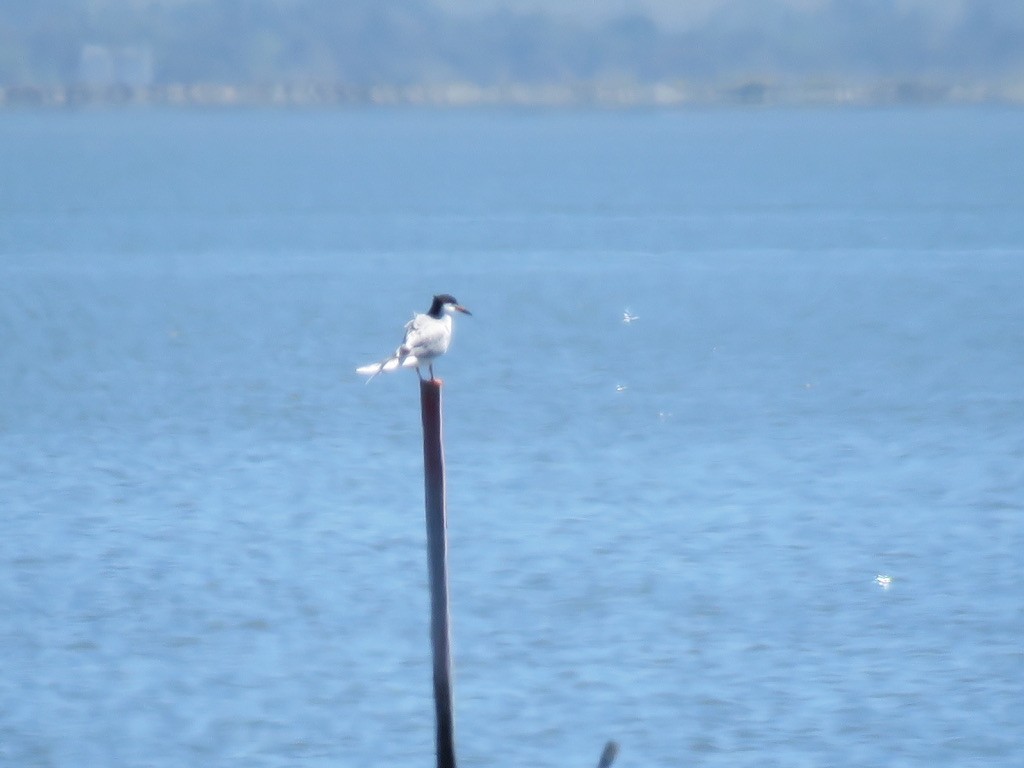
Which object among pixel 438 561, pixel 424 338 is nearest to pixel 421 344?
pixel 424 338

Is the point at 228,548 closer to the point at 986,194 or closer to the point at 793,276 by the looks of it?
the point at 793,276

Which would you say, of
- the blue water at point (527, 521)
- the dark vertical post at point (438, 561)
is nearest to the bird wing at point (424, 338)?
the dark vertical post at point (438, 561)

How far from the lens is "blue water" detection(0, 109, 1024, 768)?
11.6 metres

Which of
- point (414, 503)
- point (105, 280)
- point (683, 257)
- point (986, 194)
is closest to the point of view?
point (414, 503)

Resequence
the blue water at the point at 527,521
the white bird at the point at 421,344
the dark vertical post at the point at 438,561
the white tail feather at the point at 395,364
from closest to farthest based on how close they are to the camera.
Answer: the dark vertical post at the point at 438,561 < the white tail feather at the point at 395,364 < the white bird at the point at 421,344 < the blue water at the point at 527,521

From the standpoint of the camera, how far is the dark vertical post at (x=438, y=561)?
899 cm

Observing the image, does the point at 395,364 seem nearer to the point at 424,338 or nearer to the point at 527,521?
the point at 424,338

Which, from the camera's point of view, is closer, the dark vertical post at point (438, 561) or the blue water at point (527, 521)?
the dark vertical post at point (438, 561)

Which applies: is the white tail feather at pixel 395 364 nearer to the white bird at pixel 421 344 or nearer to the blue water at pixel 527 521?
the white bird at pixel 421 344

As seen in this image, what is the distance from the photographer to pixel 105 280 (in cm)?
4450

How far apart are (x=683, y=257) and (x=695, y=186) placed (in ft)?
137

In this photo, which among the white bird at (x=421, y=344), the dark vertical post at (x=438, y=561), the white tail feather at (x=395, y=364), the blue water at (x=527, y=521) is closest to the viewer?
the dark vertical post at (x=438, y=561)

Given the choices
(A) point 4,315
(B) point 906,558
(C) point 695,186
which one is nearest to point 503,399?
(B) point 906,558

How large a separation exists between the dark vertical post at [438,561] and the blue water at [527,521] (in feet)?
3.22
